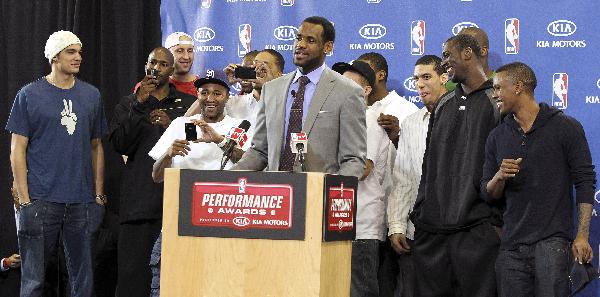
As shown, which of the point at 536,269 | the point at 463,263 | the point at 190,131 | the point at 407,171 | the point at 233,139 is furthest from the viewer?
the point at 407,171

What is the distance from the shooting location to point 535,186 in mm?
4617

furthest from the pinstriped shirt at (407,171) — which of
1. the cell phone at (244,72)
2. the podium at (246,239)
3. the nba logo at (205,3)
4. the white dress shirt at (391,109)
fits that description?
the nba logo at (205,3)

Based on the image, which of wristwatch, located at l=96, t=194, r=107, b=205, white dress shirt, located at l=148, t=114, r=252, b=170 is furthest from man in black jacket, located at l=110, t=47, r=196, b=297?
white dress shirt, located at l=148, t=114, r=252, b=170

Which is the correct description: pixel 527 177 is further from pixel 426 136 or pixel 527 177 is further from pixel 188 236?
pixel 188 236

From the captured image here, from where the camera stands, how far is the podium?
11.3 ft

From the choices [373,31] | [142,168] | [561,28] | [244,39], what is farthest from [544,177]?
[244,39]

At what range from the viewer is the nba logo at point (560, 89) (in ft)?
18.5

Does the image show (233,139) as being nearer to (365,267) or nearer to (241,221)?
(241,221)

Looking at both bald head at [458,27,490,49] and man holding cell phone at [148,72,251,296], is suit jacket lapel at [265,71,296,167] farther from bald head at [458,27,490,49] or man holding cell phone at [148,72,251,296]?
bald head at [458,27,490,49]

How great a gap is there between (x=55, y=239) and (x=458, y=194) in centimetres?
286

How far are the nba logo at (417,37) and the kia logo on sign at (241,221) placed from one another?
9.69 feet

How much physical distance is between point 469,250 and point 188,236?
180 centimetres

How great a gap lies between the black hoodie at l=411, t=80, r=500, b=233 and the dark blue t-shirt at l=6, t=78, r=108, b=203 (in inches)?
99.1

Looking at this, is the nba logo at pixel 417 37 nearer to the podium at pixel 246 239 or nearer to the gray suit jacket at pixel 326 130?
the gray suit jacket at pixel 326 130
